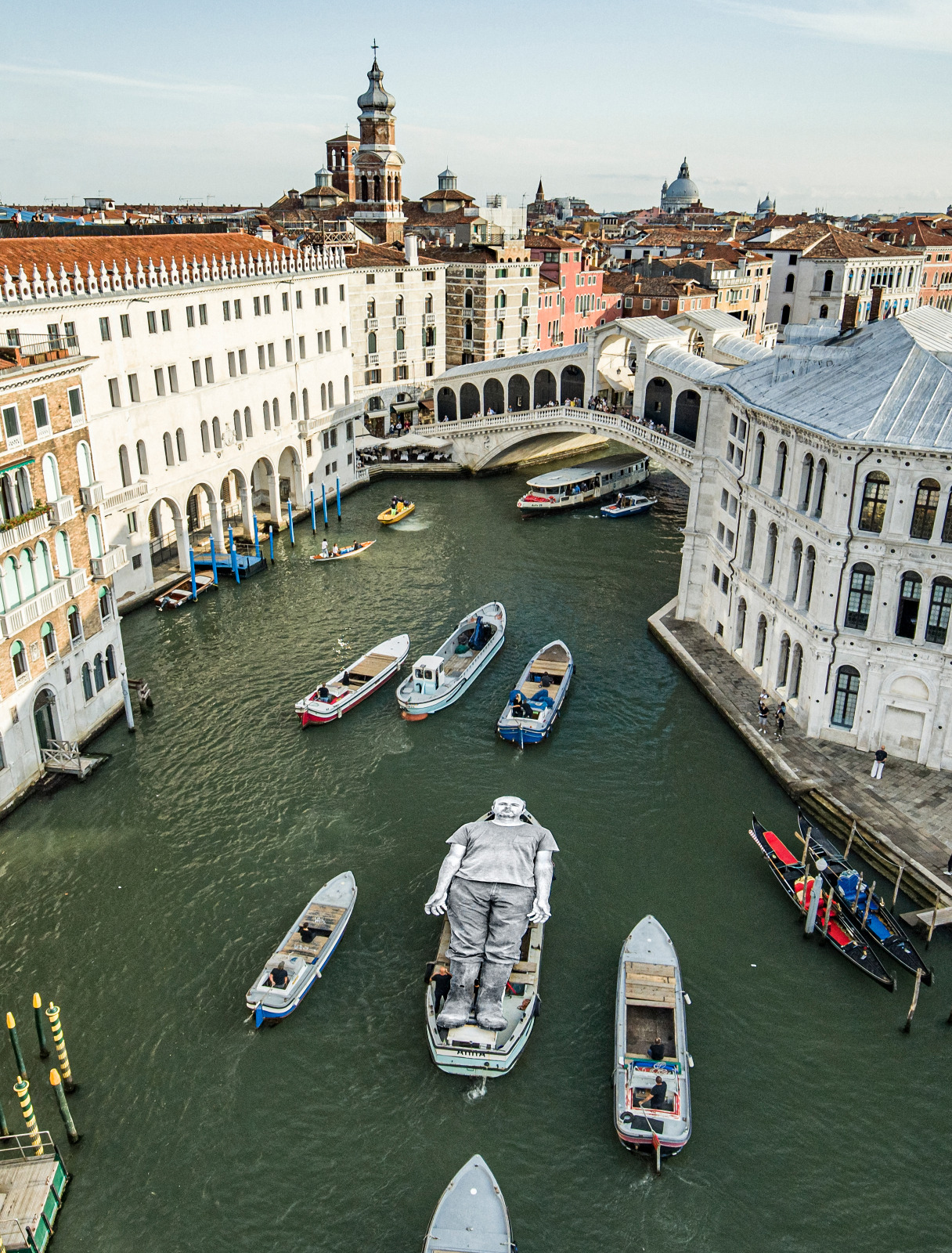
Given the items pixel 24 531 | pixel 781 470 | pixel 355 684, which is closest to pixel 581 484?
pixel 781 470

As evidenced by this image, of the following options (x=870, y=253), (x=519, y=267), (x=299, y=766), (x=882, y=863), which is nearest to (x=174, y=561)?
(x=299, y=766)

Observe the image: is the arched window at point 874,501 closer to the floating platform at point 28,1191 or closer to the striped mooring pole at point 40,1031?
the striped mooring pole at point 40,1031

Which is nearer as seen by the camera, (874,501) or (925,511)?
(925,511)

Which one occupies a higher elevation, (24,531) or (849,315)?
(849,315)

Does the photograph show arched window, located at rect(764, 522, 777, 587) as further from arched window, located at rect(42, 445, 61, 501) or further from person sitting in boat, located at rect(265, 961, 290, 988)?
arched window, located at rect(42, 445, 61, 501)

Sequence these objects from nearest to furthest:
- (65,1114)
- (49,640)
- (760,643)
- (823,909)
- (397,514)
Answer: (65,1114), (823,909), (49,640), (760,643), (397,514)

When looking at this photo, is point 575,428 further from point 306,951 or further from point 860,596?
point 306,951
